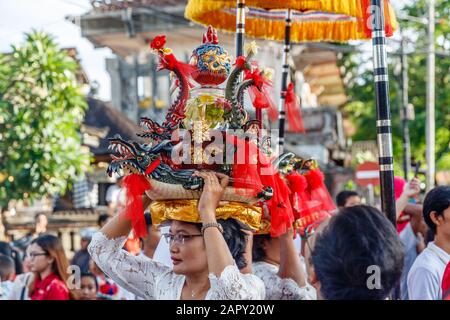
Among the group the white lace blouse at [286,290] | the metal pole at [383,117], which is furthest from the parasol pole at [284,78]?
the white lace blouse at [286,290]

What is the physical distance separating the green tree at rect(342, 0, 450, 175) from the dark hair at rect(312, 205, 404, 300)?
18921mm

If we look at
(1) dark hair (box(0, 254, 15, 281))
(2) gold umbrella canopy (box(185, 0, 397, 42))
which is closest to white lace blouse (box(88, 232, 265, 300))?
(2) gold umbrella canopy (box(185, 0, 397, 42))

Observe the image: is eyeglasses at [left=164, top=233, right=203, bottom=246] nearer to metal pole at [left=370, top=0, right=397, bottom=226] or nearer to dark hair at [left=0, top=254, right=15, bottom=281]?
metal pole at [left=370, top=0, right=397, bottom=226]

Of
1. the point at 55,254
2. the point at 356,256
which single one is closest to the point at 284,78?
the point at 55,254

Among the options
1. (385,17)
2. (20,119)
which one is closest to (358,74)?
(20,119)

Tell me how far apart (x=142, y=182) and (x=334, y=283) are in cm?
91

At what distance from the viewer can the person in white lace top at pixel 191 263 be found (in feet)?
8.79

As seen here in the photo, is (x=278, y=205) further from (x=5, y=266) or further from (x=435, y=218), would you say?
(x=5, y=266)

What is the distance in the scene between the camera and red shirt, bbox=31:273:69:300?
4.99 m

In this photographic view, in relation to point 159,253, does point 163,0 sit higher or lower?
higher

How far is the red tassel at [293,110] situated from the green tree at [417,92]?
16.0 m

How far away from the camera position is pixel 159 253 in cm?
409
